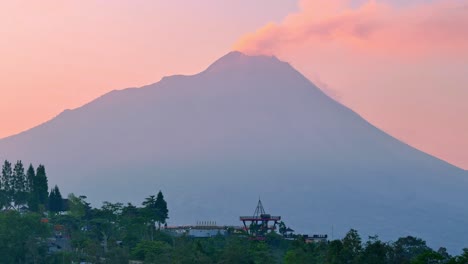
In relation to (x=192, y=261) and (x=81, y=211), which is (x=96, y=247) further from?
(x=81, y=211)

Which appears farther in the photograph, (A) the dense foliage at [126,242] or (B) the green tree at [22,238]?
(B) the green tree at [22,238]

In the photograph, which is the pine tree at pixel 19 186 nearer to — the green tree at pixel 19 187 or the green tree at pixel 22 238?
the green tree at pixel 19 187

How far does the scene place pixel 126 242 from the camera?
77438 millimetres

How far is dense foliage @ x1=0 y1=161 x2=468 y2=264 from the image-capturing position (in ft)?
180

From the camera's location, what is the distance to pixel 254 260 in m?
64.1

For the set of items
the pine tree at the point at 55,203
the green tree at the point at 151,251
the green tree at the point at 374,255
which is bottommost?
the green tree at the point at 374,255

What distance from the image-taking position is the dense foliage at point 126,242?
54.8 m

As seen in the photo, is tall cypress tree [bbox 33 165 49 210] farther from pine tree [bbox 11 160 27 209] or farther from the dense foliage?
pine tree [bbox 11 160 27 209]

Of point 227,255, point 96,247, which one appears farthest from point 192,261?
point 96,247

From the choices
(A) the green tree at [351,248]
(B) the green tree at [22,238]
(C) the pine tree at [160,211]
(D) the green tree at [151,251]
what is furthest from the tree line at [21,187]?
(A) the green tree at [351,248]

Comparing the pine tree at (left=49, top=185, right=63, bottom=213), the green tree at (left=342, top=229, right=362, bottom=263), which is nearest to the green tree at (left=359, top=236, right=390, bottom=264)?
the green tree at (left=342, top=229, right=362, bottom=263)

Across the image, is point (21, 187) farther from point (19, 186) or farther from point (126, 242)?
point (126, 242)

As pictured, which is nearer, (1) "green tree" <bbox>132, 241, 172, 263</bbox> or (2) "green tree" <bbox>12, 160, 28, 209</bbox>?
(1) "green tree" <bbox>132, 241, 172, 263</bbox>

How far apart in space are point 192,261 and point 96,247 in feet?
31.7
